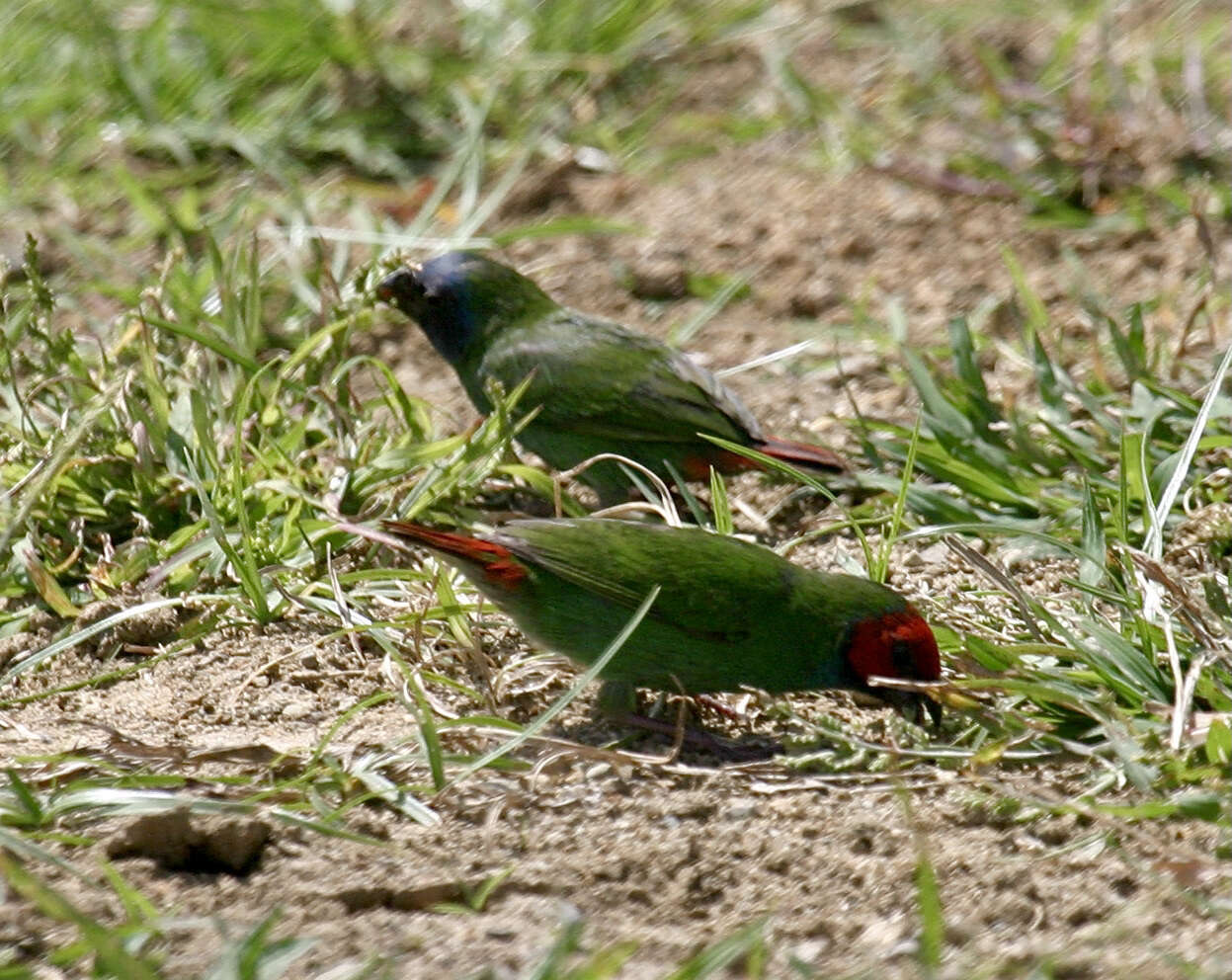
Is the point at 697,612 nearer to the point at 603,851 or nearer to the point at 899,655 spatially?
the point at 899,655

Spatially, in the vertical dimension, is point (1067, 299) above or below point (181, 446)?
below

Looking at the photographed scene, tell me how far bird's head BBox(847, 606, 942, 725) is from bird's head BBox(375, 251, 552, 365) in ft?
6.08

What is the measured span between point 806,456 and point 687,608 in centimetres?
112

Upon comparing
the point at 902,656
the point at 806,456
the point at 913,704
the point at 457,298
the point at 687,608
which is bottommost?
the point at 913,704

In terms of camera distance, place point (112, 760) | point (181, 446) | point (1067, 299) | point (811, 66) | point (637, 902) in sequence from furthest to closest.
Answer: point (811, 66), point (1067, 299), point (181, 446), point (112, 760), point (637, 902)

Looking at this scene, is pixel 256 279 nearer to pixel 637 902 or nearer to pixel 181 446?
pixel 181 446

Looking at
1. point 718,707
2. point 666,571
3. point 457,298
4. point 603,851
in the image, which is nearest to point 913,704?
point 718,707

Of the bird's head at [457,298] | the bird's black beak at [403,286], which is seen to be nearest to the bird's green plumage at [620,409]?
the bird's head at [457,298]

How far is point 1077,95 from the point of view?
21.0 feet

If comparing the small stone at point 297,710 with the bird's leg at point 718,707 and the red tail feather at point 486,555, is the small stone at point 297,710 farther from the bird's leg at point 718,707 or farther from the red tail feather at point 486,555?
the bird's leg at point 718,707

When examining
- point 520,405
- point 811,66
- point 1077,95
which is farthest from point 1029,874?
point 811,66

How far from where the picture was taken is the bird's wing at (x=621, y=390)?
4723 mm

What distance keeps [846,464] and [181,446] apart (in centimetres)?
170

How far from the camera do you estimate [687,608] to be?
140 inches
